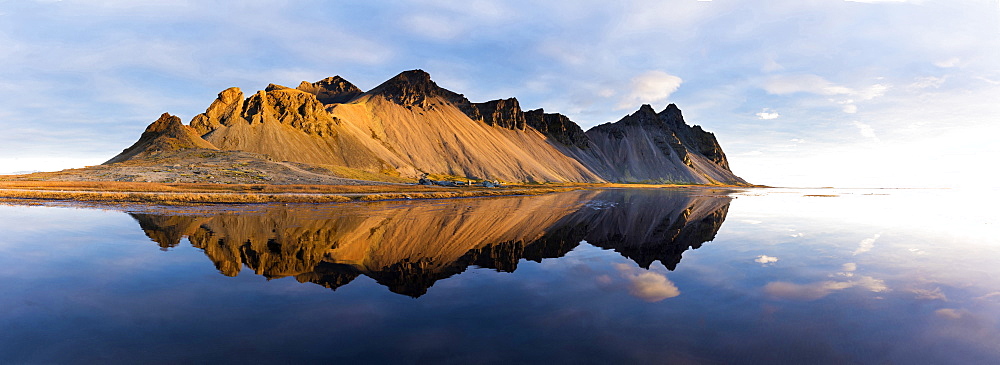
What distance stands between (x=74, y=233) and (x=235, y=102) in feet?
387

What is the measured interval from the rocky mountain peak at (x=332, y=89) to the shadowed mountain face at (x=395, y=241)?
164919 millimetres

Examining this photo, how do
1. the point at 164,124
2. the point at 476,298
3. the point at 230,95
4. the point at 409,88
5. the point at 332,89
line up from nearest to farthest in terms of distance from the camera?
the point at 476,298, the point at 164,124, the point at 230,95, the point at 409,88, the point at 332,89

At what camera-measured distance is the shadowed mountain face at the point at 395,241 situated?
13.3m

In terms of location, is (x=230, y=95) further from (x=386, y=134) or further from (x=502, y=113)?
(x=502, y=113)

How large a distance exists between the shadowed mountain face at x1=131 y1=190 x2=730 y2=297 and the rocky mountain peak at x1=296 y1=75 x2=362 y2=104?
16492 centimetres

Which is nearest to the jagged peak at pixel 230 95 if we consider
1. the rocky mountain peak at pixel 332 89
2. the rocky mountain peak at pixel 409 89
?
the rocky mountain peak at pixel 409 89

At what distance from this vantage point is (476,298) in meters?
10.4

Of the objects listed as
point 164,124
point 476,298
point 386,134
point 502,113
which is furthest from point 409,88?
point 476,298

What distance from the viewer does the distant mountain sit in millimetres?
105875

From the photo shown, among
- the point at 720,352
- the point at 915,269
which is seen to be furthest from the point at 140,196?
the point at 915,269

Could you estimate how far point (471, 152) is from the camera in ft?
460

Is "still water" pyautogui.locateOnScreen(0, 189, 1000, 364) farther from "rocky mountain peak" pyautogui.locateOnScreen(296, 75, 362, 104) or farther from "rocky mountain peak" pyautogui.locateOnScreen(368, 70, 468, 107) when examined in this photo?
"rocky mountain peak" pyautogui.locateOnScreen(296, 75, 362, 104)

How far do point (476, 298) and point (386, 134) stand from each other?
131 m

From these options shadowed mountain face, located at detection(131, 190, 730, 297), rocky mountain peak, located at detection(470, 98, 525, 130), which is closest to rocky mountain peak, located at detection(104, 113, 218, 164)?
shadowed mountain face, located at detection(131, 190, 730, 297)
